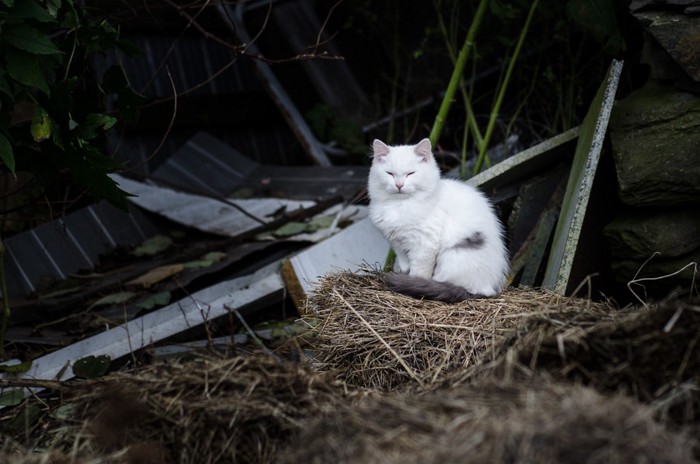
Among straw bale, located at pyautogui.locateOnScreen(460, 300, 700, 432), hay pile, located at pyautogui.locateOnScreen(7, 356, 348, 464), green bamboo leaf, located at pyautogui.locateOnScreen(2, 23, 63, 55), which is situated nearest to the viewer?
straw bale, located at pyautogui.locateOnScreen(460, 300, 700, 432)

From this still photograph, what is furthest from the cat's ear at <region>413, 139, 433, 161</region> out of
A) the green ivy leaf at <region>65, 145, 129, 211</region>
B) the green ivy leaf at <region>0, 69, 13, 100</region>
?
the green ivy leaf at <region>0, 69, 13, 100</region>

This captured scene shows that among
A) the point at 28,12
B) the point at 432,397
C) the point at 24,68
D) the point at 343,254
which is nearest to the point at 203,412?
the point at 432,397

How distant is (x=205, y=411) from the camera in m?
2.14

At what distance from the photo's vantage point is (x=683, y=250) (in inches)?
141

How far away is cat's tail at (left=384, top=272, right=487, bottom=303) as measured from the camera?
3258mm

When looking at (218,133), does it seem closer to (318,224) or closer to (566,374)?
(318,224)

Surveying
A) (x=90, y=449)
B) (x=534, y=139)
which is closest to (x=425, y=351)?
(x=90, y=449)

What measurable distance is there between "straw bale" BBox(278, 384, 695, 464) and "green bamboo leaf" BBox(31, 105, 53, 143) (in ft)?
6.19

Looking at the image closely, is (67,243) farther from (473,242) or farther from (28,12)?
(473,242)

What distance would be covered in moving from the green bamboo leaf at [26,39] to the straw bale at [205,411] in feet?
4.09

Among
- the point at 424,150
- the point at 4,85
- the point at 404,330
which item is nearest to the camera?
the point at 4,85

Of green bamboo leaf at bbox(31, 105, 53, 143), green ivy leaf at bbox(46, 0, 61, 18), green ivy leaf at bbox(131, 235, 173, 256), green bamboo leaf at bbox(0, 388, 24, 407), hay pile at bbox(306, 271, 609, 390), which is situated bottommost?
hay pile at bbox(306, 271, 609, 390)

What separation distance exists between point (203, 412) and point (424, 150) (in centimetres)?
192

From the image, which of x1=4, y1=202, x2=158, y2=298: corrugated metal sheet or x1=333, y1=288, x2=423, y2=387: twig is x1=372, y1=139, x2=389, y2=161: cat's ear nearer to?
x1=333, y1=288, x2=423, y2=387: twig
